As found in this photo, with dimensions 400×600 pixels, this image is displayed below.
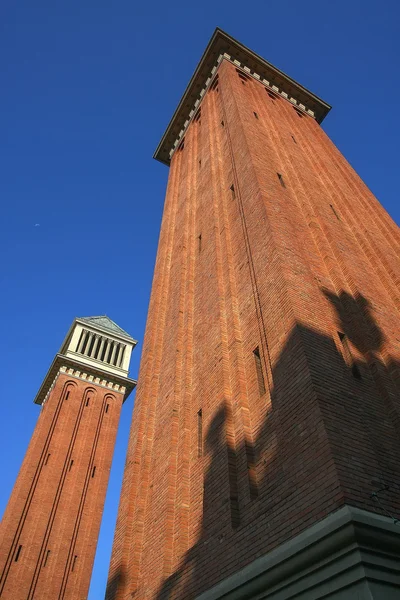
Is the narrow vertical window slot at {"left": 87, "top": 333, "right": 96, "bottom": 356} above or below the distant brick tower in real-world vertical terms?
above

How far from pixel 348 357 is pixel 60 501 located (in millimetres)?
27725

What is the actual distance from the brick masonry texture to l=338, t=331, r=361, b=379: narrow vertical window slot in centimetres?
2552

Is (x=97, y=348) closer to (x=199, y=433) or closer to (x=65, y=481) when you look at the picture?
(x=65, y=481)

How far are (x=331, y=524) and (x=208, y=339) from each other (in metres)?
6.26

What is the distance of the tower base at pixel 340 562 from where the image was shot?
484cm

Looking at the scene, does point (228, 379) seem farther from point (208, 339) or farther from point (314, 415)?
point (314, 415)

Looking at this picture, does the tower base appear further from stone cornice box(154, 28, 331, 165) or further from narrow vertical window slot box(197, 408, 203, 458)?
stone cornice box(154, 28, 331, 165)

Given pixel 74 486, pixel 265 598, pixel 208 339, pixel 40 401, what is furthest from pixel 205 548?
pixel 40 401

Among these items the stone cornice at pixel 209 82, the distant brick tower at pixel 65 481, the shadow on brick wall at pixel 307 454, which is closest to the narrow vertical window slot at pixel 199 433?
the shadow on brick wall at pixel 307 454

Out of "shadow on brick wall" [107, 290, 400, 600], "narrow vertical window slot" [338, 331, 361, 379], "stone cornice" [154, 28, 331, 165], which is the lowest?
"shadow on brick wall" [107, 290, 400, 600]

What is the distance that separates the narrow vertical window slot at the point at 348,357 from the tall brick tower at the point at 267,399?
0.09 feet

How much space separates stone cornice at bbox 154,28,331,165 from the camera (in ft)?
82.6

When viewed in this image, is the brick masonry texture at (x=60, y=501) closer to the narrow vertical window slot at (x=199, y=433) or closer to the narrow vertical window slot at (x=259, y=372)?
the narrow vertical window slot at (x=199, y=433)

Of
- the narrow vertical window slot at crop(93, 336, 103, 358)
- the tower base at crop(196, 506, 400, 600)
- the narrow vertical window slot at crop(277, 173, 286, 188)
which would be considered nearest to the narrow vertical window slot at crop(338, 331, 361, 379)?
the tower base at crop(196, 506, 400, 600)
